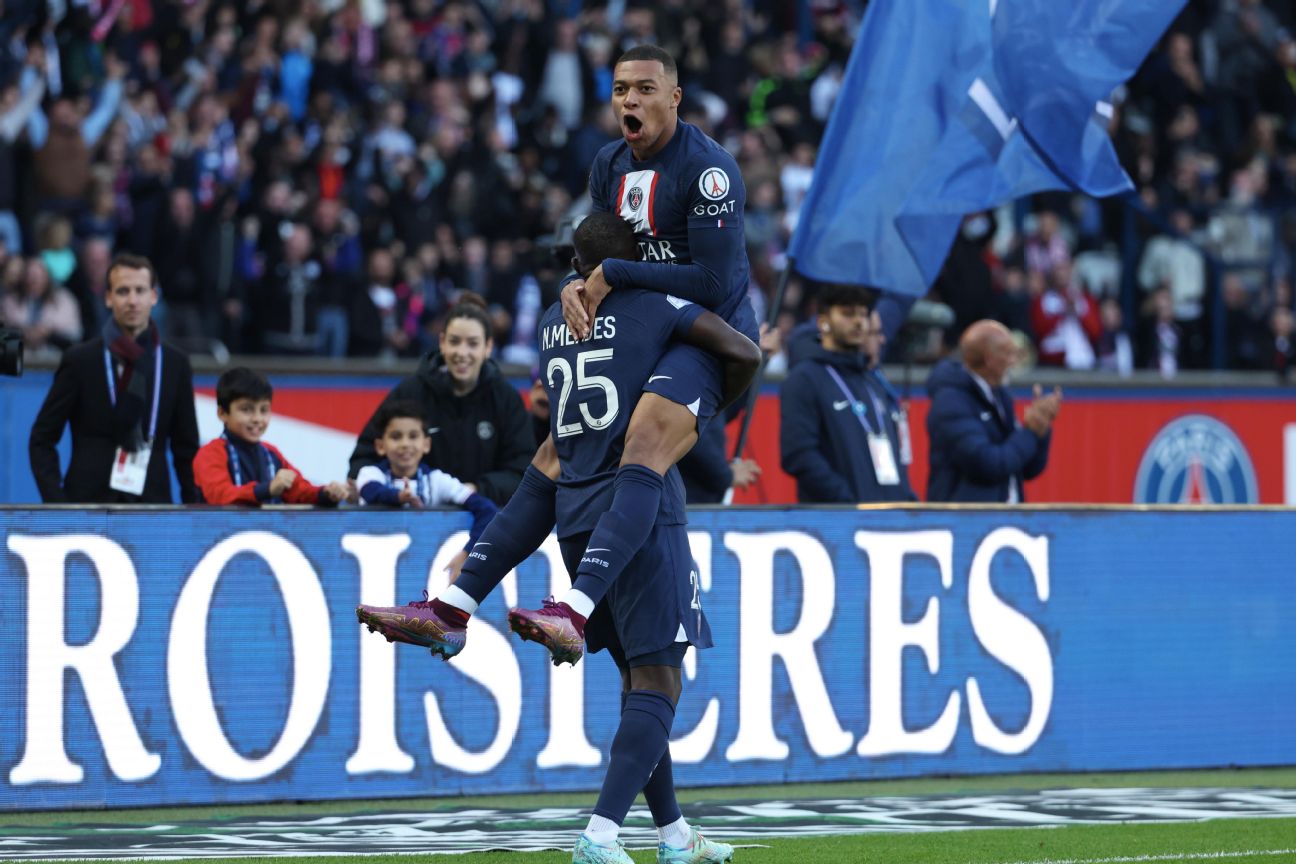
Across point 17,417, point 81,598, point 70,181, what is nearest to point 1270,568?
point 81,598

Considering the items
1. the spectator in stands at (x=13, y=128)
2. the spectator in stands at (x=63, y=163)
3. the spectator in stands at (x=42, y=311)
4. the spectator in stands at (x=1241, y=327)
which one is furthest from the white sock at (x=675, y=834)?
the spectator in stands at (x=1241, y=327)

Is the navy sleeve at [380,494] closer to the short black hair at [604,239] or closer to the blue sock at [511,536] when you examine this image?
the blue sock at [511,536]

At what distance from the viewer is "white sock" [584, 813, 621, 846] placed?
642cm

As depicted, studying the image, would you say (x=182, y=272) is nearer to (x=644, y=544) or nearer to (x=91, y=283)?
(x=91, y=283)

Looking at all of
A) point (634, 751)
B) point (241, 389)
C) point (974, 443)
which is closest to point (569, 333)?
point (634, 751)

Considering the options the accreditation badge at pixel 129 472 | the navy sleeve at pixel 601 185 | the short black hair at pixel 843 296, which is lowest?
the accreditation badge at pixel 129 472

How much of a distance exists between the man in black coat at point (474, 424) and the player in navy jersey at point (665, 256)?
10.6 ft

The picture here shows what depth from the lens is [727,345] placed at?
Result: 672 cm

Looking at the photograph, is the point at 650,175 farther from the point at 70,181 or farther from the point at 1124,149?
the point at 1124,149

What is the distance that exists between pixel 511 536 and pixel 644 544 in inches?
19.0

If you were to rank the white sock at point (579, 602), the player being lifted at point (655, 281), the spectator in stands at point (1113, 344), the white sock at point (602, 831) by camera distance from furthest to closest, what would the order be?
1. the spectator in stands at point (1113, 344)
2. the player being lifted at point (655, 281)
3. the white sock at point (602, 831)
4. the white sock at point (579, 602)

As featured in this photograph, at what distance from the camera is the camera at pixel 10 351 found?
8.48 meters

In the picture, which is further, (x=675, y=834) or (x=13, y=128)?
(x=13, y=128)

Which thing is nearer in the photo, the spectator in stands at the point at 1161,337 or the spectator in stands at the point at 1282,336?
the spectator in stands at the point at 1282,336
